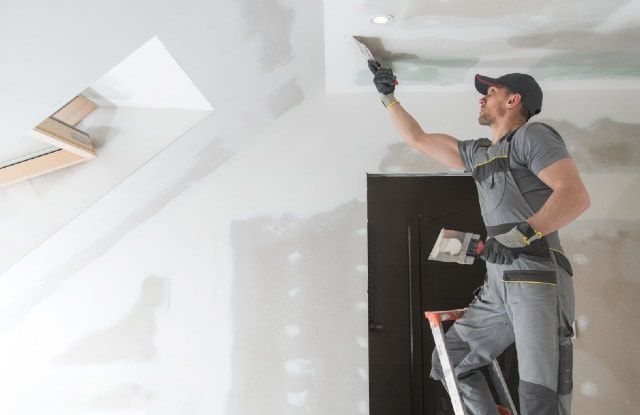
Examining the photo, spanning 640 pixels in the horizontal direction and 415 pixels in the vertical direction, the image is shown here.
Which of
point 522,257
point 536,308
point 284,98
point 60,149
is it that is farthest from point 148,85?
point 536,308

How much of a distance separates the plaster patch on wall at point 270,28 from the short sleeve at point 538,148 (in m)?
1.01

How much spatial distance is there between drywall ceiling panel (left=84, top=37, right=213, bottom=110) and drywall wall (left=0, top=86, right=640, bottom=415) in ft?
1.13

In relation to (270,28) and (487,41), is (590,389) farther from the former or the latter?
(270,28)

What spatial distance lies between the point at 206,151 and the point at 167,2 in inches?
50.6

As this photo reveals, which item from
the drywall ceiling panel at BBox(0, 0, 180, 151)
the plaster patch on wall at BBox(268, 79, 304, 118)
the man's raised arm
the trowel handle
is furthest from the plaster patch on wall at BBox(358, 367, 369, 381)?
the drywall ceiling panel at BBox(0, 0, 180, 151)

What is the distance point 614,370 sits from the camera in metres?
2.74

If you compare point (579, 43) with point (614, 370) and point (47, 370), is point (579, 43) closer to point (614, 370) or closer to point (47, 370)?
point (614, 370)

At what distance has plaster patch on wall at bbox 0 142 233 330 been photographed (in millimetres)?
2871

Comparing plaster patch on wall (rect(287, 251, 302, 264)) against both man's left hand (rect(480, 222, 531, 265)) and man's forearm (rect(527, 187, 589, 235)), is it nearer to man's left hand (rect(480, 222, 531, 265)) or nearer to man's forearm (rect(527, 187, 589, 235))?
man's left hand (rect(480, 222, 531, 265))

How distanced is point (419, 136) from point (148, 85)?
1173 millimetres

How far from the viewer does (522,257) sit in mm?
1684

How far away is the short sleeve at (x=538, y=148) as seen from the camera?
1.66 metres

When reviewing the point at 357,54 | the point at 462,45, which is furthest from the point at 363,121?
the point at 462,45

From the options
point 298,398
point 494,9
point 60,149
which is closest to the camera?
point 494,9
